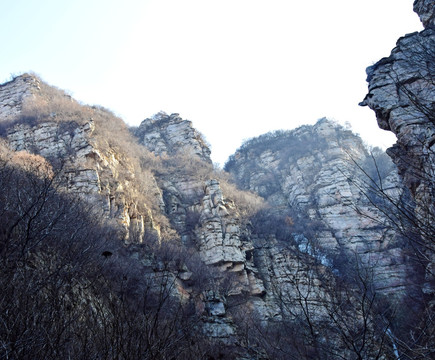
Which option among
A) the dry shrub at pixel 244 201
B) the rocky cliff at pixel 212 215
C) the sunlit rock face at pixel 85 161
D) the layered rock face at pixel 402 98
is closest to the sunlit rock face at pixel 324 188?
the rocky cliff at pixel 212 215

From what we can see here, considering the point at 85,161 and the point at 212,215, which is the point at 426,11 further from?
the point at 85,161

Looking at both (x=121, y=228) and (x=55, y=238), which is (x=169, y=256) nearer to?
(x=121, y=228)

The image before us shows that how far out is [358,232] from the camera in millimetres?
30047

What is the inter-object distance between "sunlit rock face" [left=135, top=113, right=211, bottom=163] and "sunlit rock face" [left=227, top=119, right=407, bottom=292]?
281 inches

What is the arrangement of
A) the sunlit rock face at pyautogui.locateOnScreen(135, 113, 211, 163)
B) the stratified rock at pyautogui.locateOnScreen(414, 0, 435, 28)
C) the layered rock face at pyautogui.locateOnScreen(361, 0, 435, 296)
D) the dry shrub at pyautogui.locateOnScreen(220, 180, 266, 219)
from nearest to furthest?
1. the layered rock face at pyautogui.locateOnScreen(361, 0, 435, 296)
2. the stratified rock at pyautogui.locateOnScreen(414, 0, 435, 28)
3. the dry shrub at pyautogui.locateOnScreen(220, 180, 266, 219)
4. the sunlit rock face at pyautogui.locateOnScreen(135, 113, 211, 163)

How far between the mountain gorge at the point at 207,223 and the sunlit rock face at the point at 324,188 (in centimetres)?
17

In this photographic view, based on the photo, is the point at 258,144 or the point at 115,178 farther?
the point at 258,144

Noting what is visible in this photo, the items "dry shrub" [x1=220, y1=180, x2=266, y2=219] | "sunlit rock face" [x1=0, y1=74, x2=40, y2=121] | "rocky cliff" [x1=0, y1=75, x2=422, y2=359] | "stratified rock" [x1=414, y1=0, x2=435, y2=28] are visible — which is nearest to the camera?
"stratified rock" [x1=414, y1=0, x2=435, y2=28]

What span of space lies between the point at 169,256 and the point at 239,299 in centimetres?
524

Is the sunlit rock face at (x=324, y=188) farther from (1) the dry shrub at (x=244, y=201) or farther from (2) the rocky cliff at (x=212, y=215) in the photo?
(1) the dry shrub at (x=244, y=201)

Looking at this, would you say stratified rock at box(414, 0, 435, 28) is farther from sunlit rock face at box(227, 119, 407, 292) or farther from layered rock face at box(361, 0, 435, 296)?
sunlit rock face at box(227, 119, 407, 292)

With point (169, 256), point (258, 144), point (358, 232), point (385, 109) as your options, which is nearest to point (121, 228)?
point (169, 256)

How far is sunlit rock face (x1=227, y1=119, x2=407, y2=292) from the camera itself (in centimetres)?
2617

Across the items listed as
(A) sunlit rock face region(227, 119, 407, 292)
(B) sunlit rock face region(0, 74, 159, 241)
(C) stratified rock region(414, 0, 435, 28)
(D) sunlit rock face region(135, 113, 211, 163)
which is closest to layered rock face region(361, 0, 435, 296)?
(C) stratified rock region(414, 0, 435, 28)
